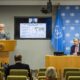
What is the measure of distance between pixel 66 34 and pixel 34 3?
82.2 inches

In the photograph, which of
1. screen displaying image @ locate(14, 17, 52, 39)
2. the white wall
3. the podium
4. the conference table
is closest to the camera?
the conference table

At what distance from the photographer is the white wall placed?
14164 mm

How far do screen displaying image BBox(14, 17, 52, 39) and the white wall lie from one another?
19 cm

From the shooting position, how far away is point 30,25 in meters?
14.1

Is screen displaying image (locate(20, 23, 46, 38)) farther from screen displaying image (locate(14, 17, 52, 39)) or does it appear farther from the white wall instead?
the white wall

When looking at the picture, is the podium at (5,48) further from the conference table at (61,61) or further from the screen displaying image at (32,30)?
the screen displaying image at (32,30)

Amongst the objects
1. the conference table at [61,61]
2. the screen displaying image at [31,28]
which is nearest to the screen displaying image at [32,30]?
the screen displaying image at [31,28]

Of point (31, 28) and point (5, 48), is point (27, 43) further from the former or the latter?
point (5, 48)

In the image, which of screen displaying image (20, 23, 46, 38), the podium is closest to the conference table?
the podium

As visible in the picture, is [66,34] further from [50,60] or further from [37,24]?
[50,60]

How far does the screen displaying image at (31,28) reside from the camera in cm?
1406

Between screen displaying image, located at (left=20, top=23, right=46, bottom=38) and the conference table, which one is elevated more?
screen displaying image, located at (left=20, top=23, right=46, bottom=38)

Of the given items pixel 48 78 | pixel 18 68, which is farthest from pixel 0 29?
pixel 48 78

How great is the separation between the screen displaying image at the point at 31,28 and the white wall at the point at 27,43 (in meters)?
0.19
